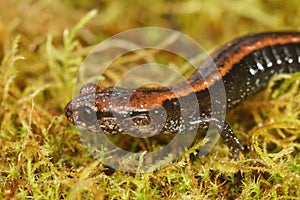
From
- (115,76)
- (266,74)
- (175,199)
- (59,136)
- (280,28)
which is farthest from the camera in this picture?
(280,28)

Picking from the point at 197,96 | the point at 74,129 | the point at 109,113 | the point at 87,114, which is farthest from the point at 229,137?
the point at 74,129

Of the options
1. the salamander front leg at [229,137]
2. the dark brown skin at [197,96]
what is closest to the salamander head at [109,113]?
the dark brown skin at [197,96]

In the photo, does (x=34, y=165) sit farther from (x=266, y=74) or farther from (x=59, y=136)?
(x=266, y=74)

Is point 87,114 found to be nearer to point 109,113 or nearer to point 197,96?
point 109,113

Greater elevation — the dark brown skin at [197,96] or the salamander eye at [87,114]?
the dark brown skin at [197,96]

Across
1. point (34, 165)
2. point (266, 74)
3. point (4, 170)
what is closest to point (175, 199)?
point (34, 165)

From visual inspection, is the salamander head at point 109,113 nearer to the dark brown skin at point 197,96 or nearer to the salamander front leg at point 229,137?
the dark brown skin at point 197,96

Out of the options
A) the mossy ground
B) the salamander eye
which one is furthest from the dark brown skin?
the mossy ground
